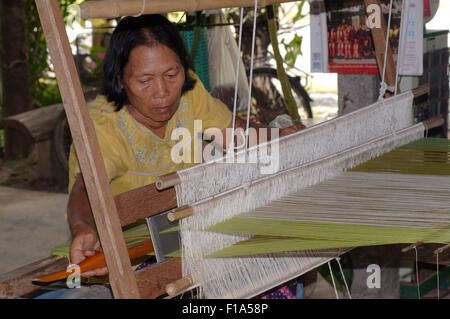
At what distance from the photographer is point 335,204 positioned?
164 centimetres

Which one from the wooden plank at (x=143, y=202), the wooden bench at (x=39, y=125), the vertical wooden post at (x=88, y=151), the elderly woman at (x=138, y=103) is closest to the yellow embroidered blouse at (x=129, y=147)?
the elderly woman at (x=138, y=103)

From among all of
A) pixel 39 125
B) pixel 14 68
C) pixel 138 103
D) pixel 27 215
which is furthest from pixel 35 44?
pixel 138 103

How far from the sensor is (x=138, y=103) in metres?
2.01

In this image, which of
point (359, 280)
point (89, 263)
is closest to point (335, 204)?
point (89, 263)

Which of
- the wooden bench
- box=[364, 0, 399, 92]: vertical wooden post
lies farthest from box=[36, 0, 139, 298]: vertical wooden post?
the wooden bench

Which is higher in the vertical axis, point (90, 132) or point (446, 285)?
point (90, 132)

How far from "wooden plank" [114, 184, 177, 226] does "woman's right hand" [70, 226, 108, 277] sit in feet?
0.52

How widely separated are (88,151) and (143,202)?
0.20m

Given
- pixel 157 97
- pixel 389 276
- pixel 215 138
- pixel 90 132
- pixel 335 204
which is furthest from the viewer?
pixel 389 276

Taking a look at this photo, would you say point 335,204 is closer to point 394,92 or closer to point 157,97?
point 157,97

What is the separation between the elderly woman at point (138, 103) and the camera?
1940mm

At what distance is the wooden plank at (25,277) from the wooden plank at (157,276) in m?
0.34
